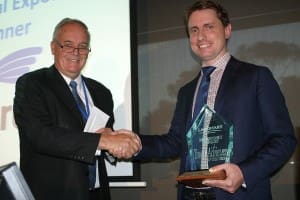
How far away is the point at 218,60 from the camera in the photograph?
1925 mm

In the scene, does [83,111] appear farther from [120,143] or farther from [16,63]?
[16,63]

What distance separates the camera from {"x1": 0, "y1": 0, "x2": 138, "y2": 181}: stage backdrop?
2.70m

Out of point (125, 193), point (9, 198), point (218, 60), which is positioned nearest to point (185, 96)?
point (218, 60)

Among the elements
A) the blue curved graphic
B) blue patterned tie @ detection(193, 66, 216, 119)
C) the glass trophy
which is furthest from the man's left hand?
the blue curved graphic

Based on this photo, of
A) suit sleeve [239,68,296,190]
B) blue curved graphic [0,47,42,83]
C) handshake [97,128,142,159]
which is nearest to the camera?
suit sleeve [239,68,296,190]

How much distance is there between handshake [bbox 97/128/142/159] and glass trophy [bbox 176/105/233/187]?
0.42 meters

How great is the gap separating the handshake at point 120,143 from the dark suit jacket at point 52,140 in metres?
0.10

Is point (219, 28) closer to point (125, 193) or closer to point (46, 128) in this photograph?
point (46, 128)

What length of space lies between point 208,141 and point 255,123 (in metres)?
0.23

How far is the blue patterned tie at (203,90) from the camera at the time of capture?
6.16 feet

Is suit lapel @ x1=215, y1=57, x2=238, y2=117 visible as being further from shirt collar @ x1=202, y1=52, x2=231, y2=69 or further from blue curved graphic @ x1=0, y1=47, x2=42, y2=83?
blue curved graphic @ x1=0, y1=47, x2=42, y2=83

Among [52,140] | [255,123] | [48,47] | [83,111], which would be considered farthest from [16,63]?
[255,123]

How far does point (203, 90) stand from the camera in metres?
1.91

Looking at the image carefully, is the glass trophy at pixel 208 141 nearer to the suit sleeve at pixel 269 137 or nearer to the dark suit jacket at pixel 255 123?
the dark suit jacket at pixel 255 123
